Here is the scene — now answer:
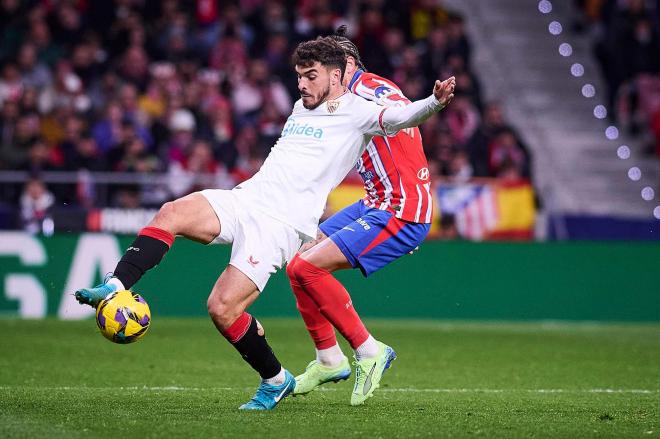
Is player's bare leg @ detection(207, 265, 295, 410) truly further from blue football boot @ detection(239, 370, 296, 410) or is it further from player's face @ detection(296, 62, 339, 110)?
player's face @ detection(296, 62, 339, 110)

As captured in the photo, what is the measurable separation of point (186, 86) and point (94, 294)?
38.8 feet

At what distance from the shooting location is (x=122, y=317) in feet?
21.6

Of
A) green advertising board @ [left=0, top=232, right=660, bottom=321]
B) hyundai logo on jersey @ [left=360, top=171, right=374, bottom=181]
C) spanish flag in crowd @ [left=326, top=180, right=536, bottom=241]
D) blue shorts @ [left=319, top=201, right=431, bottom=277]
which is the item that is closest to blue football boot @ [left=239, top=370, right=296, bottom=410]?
blue shorts @ [left=319, top=201, right=431, bottom=277]

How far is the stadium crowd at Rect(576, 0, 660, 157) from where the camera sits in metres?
21.0

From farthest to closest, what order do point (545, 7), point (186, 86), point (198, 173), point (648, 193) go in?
point (545, 7)
point (648, 193)
point (186, 86)
point (198, 173)

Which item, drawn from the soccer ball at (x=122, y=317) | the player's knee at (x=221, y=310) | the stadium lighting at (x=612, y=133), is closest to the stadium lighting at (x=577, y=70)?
the stadium lighting at (x=612, y=133)

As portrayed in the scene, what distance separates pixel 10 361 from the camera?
34.1 ft

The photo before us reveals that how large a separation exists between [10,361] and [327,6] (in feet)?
35.6

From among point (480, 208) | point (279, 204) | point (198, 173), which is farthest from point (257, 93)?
point (279, 204)

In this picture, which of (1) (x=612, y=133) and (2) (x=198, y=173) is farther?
(1) (x=612, y=133)

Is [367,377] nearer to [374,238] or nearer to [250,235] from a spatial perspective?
[374,238]

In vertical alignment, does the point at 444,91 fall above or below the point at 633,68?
above

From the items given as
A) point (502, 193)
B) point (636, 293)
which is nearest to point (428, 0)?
point (502, 193)

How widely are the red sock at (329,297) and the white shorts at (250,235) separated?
1.54 ft
